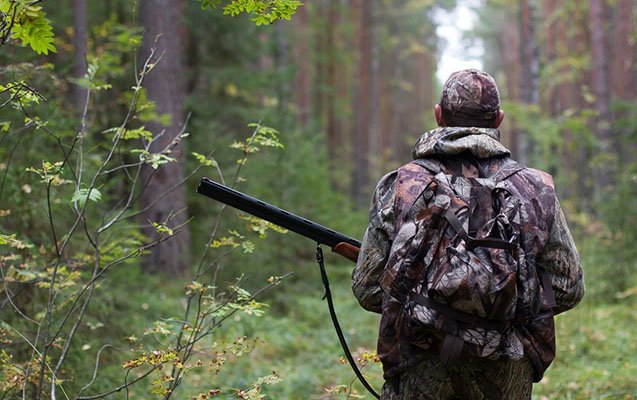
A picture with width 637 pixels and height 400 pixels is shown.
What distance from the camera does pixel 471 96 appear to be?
299 centimetres

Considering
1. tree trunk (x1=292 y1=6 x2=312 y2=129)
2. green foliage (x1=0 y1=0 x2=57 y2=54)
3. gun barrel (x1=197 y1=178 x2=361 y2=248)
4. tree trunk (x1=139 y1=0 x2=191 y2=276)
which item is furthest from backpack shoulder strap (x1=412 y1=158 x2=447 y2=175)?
tree trunk (x1=292 y1=6 x2=312 y2=129)

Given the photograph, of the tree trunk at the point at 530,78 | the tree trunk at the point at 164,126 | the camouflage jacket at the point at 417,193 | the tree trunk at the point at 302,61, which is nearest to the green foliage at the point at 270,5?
the camouflage jacket at the point at 417,193

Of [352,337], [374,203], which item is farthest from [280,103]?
[374,203]

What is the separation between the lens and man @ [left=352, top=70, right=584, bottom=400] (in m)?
2.86

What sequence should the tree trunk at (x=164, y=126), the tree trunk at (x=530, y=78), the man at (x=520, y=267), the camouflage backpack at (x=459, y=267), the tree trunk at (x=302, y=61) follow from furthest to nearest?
the tree trunk at (x=302, y=61) < the tree trunk at (x=530, y=78) < the tree trunk at (x=164, y=126) < the man at (x=520, y=267) < the camouflage backpack at (x=459, y=267)

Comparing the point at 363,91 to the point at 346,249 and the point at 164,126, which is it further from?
the point at 346,249

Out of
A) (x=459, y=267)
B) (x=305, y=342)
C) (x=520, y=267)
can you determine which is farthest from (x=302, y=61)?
(x=459, y=267)

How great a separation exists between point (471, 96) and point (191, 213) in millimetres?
11773

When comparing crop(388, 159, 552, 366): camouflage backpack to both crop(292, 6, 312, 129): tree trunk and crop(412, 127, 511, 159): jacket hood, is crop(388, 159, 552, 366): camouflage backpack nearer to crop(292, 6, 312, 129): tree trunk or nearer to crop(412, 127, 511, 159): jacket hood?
crop(412, 127, 511, 159): jacket hood

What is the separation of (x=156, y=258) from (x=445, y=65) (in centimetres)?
5149

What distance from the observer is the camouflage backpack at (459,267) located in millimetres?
2623

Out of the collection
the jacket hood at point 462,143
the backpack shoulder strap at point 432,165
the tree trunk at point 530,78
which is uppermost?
the jacket hood at point 462,143

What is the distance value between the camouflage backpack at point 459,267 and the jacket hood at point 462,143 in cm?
13

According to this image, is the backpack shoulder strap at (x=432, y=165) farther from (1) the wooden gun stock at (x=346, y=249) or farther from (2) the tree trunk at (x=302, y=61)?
(2) the tree trunk at (x=302, y=61)
